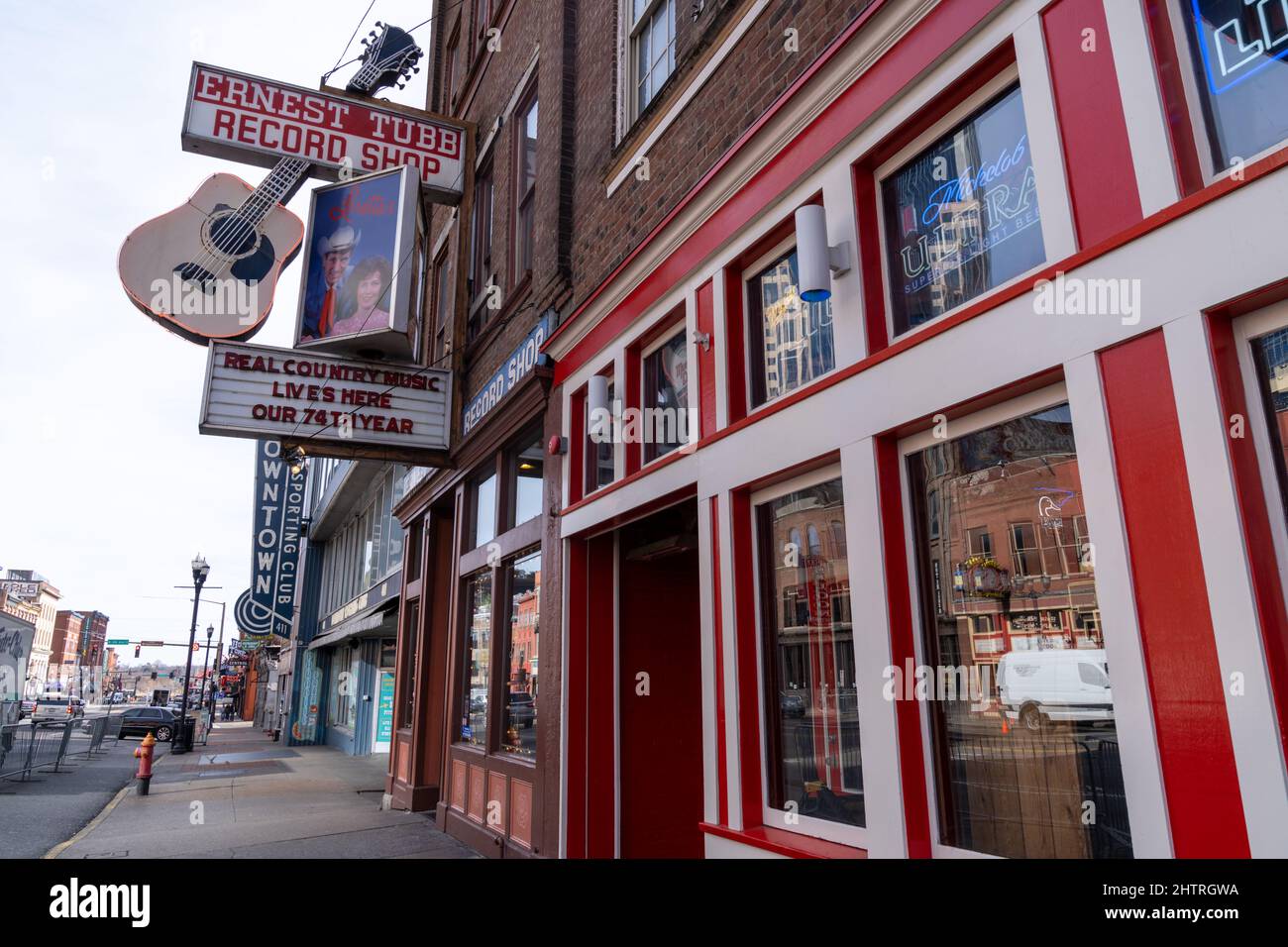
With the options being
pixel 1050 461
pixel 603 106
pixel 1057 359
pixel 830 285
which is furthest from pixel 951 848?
pixel 603 106

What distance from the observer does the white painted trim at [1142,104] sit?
272cm

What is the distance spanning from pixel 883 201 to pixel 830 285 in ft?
1.71

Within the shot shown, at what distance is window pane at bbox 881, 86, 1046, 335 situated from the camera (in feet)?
11.4

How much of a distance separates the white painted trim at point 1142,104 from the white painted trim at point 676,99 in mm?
2823

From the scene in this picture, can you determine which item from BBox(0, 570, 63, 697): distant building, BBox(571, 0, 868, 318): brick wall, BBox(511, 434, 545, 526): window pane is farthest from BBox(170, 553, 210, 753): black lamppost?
BBox(0, 570, 63, 697): distant building

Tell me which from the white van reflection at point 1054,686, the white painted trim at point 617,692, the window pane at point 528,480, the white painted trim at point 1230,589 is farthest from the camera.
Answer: the window pane at point 528,480

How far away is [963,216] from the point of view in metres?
3.74

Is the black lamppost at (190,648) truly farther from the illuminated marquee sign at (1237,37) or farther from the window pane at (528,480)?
the illuminated marquee sign at (1237,37)

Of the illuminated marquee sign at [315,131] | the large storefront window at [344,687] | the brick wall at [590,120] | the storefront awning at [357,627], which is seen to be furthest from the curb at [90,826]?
the large storefront window at [344,687]

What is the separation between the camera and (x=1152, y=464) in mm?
2631

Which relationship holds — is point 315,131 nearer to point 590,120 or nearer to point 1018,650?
point 590,120

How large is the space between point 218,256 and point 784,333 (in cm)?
902

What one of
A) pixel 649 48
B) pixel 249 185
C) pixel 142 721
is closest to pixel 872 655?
pixel 649 48

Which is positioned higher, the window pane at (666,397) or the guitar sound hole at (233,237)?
the guitar sound hole at (233,237)
